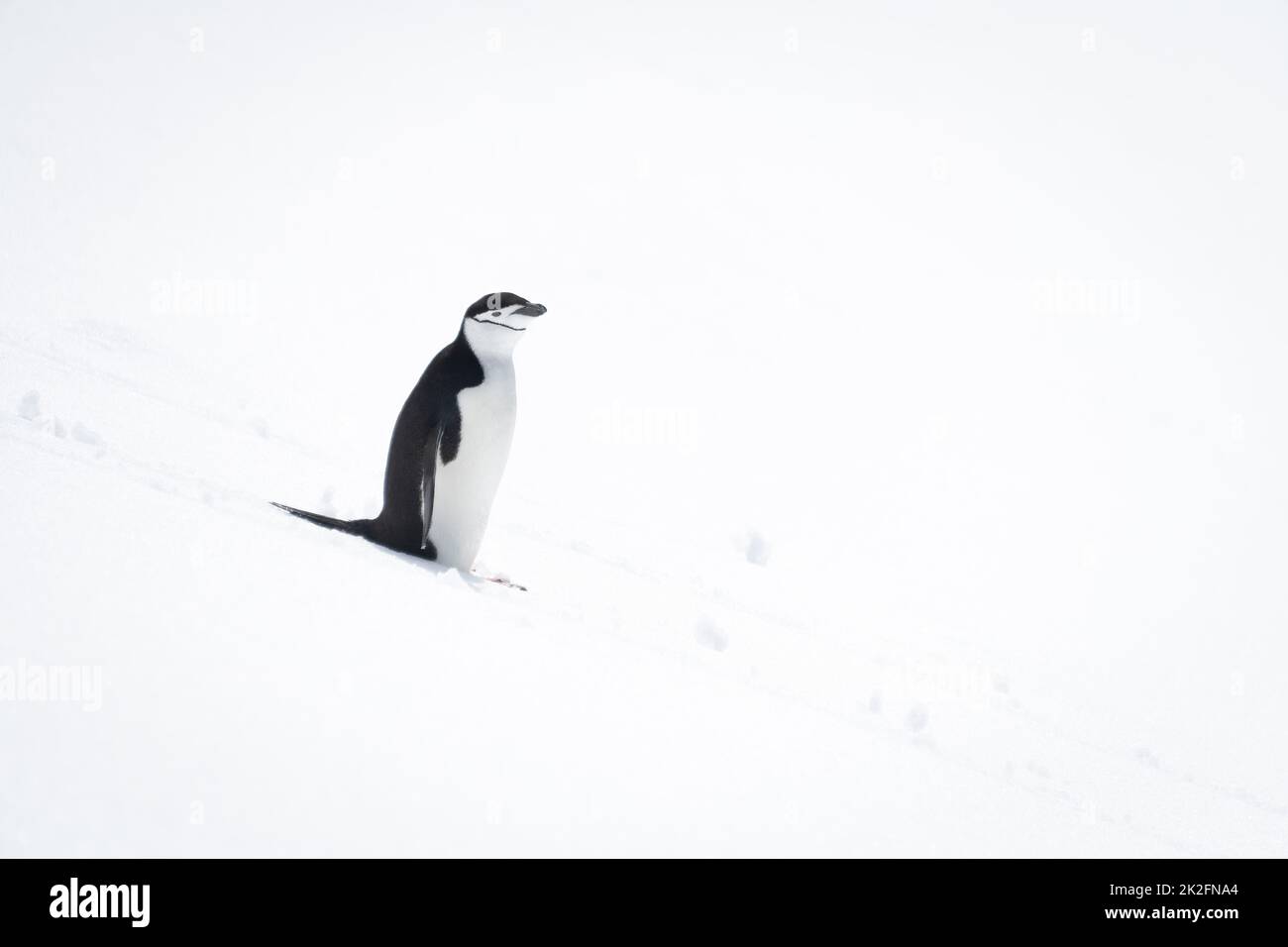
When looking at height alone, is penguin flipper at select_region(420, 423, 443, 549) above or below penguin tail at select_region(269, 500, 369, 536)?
above

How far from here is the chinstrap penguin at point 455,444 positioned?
12.4 feet

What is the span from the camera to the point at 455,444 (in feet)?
12.6

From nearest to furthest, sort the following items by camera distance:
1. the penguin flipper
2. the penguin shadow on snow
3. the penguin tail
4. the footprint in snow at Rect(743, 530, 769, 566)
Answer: the penguin shadow on snow < the penguin tail < the penguin flipper < the footprint in snow at Rect(743, 530, 769, 566)

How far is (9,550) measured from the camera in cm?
227

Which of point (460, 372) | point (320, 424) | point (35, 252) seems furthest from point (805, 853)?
point (35, 252)

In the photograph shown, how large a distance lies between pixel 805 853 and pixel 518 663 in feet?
2.94

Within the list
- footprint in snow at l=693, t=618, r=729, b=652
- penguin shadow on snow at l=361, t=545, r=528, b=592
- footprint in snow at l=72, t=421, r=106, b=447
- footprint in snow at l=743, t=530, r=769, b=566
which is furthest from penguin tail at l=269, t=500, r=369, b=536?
footprint in snow at l=743, t=530, r=769, b=566

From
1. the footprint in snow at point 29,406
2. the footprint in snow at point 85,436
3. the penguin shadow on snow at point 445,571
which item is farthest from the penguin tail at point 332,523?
the footprint in snow at point 29,406

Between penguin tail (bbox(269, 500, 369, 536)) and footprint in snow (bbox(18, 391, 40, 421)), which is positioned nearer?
penguin tail (bbox(269, 500, 369, 536))

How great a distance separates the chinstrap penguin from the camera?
12.4 ft

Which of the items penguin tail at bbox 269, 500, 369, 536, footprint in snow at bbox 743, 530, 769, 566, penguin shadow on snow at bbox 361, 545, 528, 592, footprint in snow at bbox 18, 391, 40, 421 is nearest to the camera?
penguin shadow on snow at bbox 361, 545, 528, 592

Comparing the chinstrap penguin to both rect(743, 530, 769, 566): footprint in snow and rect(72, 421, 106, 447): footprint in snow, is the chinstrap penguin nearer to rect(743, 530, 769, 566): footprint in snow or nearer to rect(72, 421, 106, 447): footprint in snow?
rect(72, 421, 106, 447): footprint in snow

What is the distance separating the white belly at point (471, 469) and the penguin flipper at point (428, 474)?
5 cm

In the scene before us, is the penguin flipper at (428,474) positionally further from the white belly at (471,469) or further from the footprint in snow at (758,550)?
the footprint in snow at (758,550)
